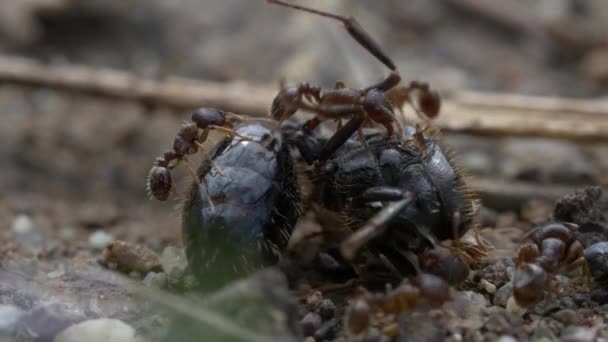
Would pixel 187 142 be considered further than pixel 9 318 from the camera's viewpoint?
Yes

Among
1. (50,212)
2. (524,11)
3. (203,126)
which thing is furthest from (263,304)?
(524,11)

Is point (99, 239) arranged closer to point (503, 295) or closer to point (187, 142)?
point (187, 142)

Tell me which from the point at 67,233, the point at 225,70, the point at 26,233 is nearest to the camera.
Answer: the point at 26,233

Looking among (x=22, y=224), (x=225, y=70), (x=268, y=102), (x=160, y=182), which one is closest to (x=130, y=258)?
(x=160, y=182)

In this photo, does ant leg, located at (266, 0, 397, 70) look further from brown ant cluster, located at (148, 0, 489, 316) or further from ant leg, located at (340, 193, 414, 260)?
ant leg, located at (340, 193, 414, 260)

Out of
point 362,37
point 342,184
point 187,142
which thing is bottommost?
point 342,184

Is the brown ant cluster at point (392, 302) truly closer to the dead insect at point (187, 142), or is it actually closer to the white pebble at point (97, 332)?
the white pebble at point (97, 332)

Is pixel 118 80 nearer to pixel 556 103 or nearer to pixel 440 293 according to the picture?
pixel 556 103
